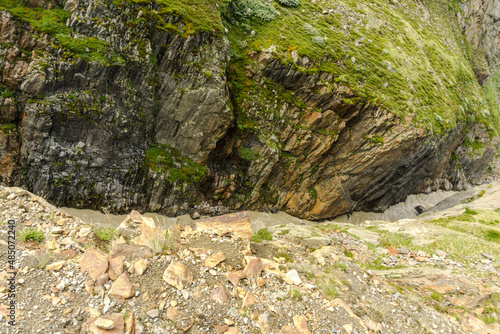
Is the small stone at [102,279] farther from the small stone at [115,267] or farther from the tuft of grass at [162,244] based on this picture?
the tuft of grass at [162,244]

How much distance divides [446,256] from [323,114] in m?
12.8

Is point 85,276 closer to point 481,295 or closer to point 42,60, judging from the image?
point 481,295

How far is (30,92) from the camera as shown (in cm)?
1272

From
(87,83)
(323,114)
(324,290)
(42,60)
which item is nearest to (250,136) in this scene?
(323,114)

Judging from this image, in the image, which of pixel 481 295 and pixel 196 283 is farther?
pixel 481 295

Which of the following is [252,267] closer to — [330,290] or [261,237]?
[330,290]

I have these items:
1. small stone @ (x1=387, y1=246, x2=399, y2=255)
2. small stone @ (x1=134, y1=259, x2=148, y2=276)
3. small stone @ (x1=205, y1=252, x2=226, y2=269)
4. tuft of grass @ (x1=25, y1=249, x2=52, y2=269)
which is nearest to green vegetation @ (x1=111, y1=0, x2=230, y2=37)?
tuft of grass @ (x1=25, y1=249, x2=52, y2=269)

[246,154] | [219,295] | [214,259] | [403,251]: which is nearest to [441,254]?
[403,251]

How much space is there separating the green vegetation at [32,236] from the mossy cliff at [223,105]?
33.6 feet

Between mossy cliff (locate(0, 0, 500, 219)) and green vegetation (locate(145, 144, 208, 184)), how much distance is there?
73mm

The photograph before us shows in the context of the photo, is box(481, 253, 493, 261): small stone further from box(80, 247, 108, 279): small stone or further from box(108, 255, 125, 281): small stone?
box(80, 247, 108, 279): small stone

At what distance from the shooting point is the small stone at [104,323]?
12.4 feet

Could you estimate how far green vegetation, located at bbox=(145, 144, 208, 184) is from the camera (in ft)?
53.8

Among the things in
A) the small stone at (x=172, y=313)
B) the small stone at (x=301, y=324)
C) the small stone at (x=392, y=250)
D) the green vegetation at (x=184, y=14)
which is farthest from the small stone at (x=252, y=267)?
the green vegetation at (x=184, y=14)
